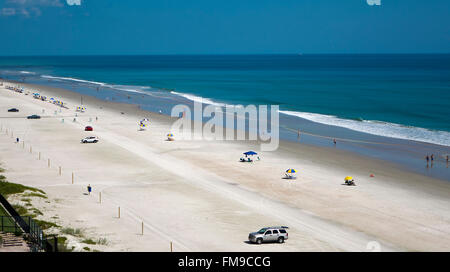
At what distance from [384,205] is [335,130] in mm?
36449

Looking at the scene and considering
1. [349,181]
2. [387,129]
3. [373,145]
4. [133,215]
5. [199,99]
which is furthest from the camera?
[199,99]

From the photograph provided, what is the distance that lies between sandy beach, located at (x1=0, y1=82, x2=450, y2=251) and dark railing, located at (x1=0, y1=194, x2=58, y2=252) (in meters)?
2.20

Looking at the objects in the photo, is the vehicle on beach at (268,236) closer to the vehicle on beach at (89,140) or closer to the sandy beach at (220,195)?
the sandy beach at (220,195)

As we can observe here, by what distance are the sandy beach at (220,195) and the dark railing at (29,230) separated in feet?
7.20

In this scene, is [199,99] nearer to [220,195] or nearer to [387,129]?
[387,129]

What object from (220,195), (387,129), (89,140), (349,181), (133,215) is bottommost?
(133,215)

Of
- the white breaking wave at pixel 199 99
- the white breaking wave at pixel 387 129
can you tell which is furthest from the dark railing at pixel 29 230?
the white breaking wave at pixel 199 99

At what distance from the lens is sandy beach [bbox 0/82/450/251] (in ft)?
103

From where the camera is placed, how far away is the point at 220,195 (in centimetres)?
4066

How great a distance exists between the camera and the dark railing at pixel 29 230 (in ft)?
82.1

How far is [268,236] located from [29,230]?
12.6 meters

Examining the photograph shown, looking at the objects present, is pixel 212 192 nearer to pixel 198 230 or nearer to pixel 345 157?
pixel 198 230

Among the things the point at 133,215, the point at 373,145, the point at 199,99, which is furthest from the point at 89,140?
the point at 199,99

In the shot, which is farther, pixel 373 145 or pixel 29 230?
pixel 373 145
